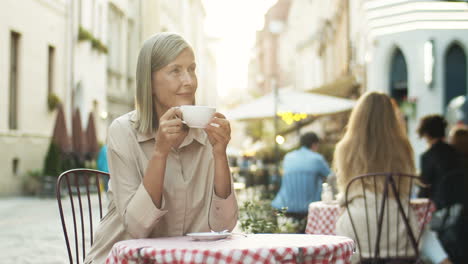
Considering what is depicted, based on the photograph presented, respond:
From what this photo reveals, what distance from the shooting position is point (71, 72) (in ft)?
81.7

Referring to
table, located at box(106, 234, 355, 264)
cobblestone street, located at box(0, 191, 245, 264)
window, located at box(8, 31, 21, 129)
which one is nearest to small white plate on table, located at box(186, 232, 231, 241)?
table, located at box(106, 234, 355, 264)

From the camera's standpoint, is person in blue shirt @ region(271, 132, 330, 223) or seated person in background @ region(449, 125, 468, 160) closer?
seated person in background @ region(449, 125, 468, 160)

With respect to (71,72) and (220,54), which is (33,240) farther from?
(220,54)

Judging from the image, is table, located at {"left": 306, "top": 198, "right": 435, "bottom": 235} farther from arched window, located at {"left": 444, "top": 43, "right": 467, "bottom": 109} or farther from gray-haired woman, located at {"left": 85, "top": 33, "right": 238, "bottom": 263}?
arched window, located at {"left": 444, "top": 43, "right": 467, "bottom": 109}

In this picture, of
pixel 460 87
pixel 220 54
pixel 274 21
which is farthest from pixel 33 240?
pixel 220 54

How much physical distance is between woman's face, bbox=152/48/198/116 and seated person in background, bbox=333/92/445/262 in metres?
2.01

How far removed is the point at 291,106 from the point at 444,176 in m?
8.43

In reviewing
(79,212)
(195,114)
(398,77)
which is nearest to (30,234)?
(79,212)

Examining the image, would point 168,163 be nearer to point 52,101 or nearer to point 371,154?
point 371,154

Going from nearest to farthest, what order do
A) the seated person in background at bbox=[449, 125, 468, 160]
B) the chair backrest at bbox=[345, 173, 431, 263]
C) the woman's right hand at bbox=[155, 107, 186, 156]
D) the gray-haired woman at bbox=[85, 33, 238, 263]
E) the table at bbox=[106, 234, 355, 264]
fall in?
the table at bbox=[106, 234, 355, 264] → the woman's right hand at bbox=[155, 107, 186, 156] → the gray-haired woman at bbox=[85, 33, 238, 263] → the chair backrest at bbox=[345, 173, 431, 263] → the seated person in background at bbox=[449, 125, 468, 160]

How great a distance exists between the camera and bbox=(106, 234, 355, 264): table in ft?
7.32

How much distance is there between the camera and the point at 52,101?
2242 centimetres

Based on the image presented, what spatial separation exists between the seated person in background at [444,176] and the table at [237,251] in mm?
3428

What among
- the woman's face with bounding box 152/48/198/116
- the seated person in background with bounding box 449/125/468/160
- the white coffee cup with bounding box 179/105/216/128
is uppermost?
the woman's face with bounding box 152/48/198/116
